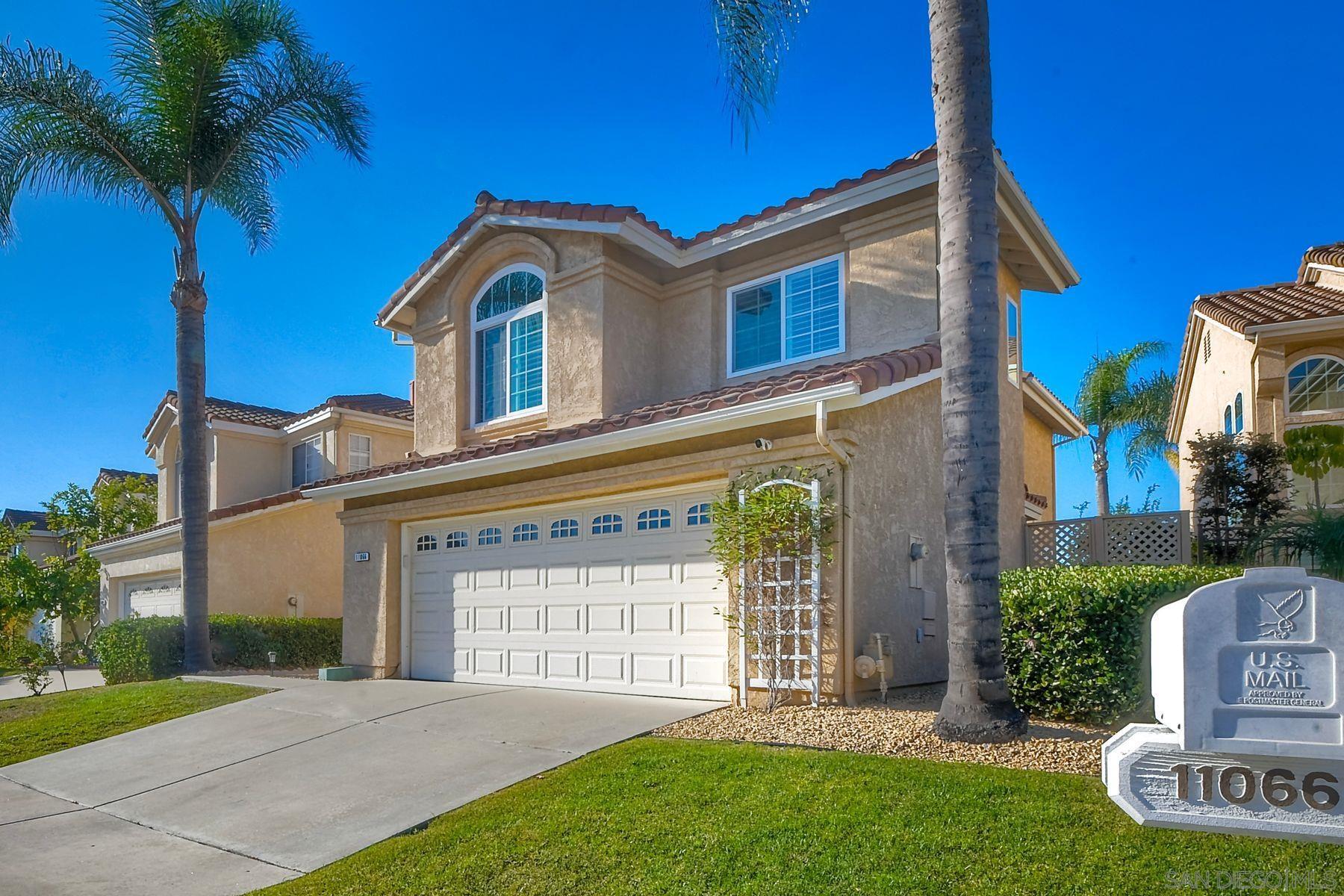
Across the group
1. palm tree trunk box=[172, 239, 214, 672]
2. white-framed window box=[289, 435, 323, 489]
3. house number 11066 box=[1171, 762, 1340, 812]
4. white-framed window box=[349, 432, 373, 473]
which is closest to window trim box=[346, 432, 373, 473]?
white-framed window box=[349, 432, 373, 473]

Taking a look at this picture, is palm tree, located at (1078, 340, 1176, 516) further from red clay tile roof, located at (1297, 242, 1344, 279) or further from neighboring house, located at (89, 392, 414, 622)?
neighboring house, located at (89, 392, 414, 622)

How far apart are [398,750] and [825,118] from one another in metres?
8.82

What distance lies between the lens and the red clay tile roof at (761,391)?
→ 8969 millimetres

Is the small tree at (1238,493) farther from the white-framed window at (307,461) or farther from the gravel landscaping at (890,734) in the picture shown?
the white-framed window at (307,461)

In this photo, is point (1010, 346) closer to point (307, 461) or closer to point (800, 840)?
point (800, 840)

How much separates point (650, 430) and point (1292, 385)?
1400 centimetres

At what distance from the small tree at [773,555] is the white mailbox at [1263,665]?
4545mm

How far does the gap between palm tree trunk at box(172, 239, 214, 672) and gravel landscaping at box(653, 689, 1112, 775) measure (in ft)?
37.3

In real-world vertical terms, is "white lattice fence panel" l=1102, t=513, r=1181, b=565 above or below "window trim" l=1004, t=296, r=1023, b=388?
below

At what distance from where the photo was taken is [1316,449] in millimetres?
14492

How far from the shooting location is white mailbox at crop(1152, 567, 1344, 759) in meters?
4.57

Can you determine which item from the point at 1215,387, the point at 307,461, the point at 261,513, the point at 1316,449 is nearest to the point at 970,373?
the point at 1316,449

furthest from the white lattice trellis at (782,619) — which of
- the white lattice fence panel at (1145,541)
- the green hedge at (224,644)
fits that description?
the green hedge at (224,644)

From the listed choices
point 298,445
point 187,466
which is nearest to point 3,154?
point 187,466
